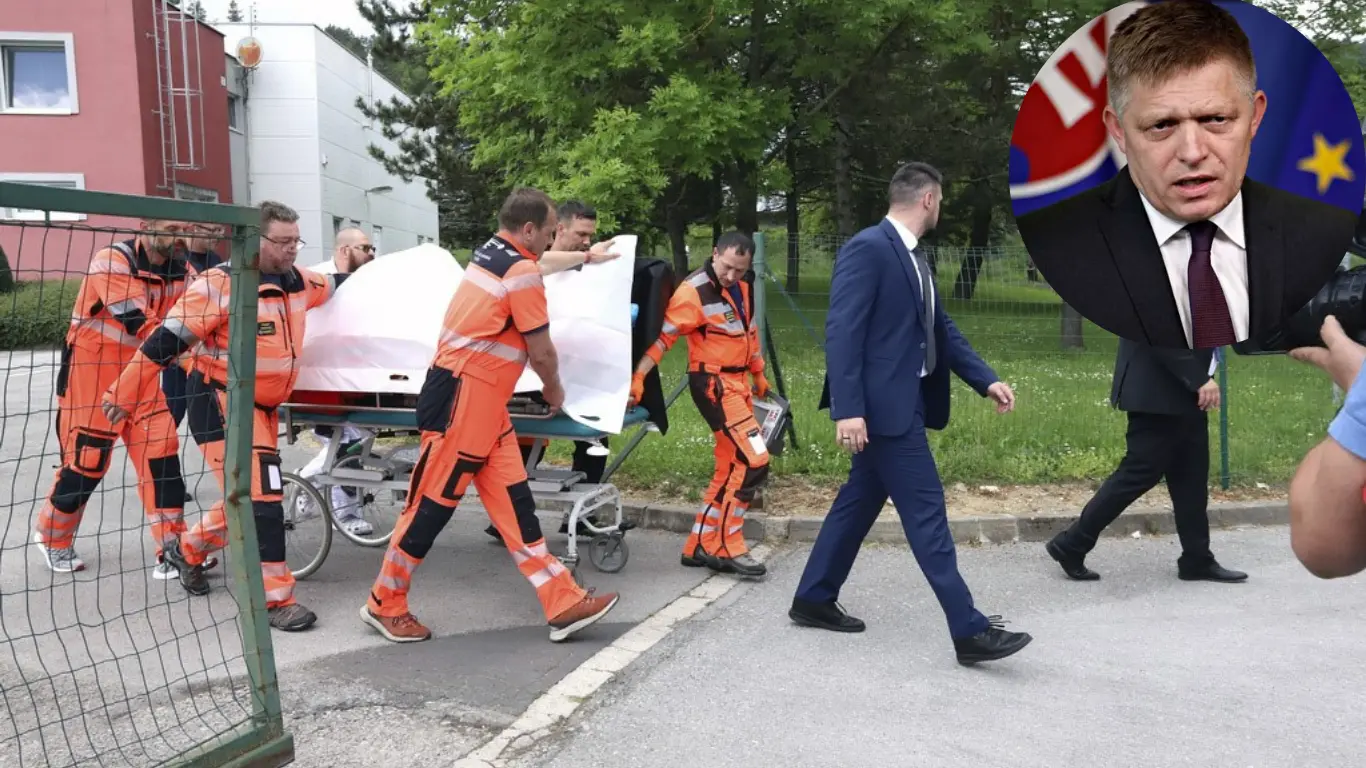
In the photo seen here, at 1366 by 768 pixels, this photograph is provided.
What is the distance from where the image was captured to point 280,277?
5.10m

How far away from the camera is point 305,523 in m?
5.89

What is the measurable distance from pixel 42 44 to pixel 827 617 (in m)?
27.1

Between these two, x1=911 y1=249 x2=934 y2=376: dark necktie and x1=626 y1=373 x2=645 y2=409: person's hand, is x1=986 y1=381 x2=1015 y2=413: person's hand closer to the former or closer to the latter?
x1=911 y1=249 x2=934 y2=376: dark necktie

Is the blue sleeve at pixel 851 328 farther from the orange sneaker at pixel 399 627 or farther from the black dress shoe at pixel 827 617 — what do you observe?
the orange sneaker at pixel 399 627

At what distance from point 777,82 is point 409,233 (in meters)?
28.3

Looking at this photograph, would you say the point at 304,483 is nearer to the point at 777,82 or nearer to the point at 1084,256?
the point at 1084,256

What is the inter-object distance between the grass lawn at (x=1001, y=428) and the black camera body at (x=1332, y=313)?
18.5 ft

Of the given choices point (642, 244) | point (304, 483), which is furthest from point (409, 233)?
point (304, 483)

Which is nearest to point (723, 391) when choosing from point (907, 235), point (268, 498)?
point (907, 235)

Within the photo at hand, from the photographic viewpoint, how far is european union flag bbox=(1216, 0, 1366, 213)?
2.99 feet

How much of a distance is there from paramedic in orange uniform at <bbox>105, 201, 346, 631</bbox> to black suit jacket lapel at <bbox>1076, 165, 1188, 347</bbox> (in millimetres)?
4340

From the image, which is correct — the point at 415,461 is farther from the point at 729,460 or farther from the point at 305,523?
→ the point at 729,460

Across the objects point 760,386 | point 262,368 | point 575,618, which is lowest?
point 575,618

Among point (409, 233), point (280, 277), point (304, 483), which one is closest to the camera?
point (280, 277)
